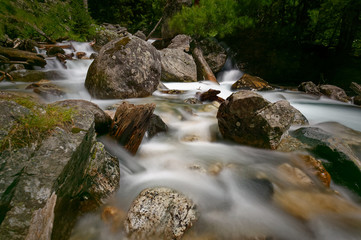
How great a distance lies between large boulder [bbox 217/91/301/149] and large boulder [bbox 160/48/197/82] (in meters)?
5.68

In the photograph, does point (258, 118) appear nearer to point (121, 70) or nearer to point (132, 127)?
point (132, 127)

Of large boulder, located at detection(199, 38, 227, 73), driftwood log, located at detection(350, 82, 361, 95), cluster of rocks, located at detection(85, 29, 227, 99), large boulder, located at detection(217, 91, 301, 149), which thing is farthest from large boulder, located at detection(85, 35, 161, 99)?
driftwood log, located at detection(350, 82, 361, 95)

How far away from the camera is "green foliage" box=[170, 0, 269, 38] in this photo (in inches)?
422

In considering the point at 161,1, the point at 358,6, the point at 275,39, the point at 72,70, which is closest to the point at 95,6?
the point at 161,1

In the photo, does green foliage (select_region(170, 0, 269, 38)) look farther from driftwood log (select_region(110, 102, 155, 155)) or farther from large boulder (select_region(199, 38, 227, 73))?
driftwood log (select_region(110, 102, 155, 155))

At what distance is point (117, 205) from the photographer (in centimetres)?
221

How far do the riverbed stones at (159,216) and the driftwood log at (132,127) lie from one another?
1.16 m

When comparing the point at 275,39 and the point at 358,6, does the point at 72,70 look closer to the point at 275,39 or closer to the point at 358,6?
the point at 275,39

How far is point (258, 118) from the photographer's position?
339 centimetres

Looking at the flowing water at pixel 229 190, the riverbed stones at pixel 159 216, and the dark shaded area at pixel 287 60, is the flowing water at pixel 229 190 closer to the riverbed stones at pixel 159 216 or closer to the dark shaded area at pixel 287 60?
the riverbed stones at pixel 159 216

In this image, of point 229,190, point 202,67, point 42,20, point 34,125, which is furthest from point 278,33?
point 42,20

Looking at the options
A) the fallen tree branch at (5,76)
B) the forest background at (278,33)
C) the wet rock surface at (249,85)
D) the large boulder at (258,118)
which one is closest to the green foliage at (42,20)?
the forest background at (278,33)

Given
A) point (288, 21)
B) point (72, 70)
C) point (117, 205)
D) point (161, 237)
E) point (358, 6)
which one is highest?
point (358, 6)

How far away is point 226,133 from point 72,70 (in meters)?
7.72
